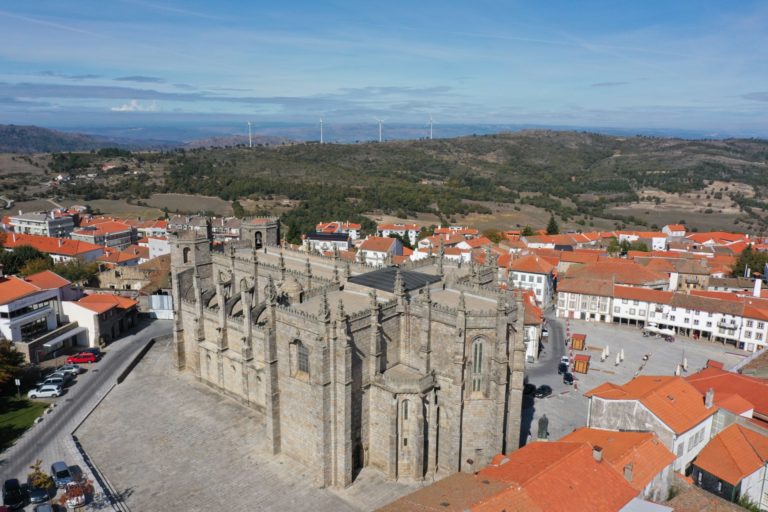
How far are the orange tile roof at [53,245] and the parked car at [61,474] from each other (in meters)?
55.1

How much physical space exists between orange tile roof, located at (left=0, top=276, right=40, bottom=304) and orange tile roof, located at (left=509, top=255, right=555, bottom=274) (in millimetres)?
52538

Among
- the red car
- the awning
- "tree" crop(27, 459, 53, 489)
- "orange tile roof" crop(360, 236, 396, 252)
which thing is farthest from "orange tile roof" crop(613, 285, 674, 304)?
the awning

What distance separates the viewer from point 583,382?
45.8 metres

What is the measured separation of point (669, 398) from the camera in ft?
105

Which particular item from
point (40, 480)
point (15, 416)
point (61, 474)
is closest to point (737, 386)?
point (61, 474)

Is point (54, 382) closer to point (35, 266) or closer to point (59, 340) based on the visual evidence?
point (59, 340)

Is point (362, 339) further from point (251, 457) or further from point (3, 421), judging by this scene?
point (3, 421)

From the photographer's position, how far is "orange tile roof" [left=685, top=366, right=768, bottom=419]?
33656 millimetres

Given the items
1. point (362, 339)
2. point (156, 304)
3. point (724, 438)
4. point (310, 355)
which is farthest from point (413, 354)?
point (156, 304)

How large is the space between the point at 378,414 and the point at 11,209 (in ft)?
415

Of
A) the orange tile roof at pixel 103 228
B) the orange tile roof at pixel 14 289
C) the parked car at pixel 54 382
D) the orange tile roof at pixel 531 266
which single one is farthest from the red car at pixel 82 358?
the orange tile roof at pixel 103 228

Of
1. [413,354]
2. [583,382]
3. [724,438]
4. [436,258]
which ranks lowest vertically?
[583,382]

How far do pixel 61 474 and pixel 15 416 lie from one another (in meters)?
11.2

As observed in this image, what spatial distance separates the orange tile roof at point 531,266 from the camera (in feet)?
228
